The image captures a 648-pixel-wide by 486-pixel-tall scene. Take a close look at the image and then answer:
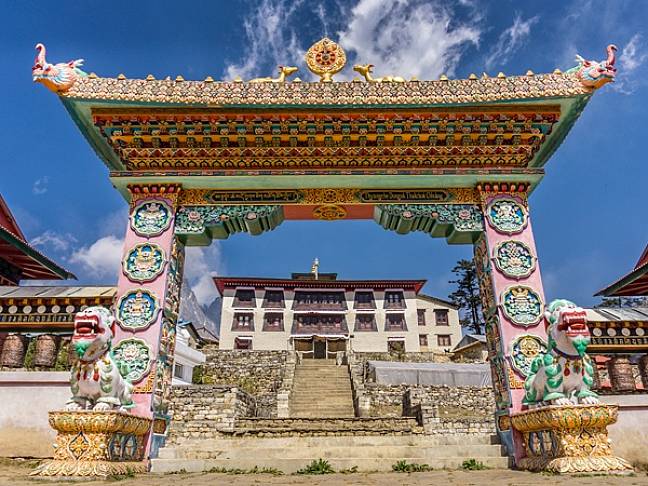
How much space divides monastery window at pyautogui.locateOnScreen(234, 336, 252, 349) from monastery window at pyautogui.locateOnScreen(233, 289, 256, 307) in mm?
2793

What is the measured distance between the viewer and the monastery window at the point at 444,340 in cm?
4117

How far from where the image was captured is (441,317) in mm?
42062

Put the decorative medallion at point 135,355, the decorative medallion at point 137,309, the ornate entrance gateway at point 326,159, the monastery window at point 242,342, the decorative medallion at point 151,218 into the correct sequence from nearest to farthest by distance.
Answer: the decorative medallion at point 135,355 < the decorative medallion at point 137,309 < the ornate entrance gateway at point 326,159 < the decorative medallion at point 151,218 < the monastery window at point 242,342

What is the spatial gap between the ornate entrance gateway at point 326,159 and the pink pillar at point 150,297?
0.02 metres

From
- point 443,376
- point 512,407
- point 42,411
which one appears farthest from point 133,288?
point 443,376

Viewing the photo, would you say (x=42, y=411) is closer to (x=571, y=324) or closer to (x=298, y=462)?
(x=298, y=462)

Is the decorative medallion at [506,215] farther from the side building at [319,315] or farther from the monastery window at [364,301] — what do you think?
the monastery window at [364,301]

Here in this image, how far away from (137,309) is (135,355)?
70 centimetres

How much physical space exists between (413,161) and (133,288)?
5.07 m

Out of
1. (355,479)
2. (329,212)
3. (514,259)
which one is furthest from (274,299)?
(355,479)

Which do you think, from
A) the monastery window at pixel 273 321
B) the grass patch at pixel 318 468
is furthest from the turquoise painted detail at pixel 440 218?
the monastery window at pixel 273 321

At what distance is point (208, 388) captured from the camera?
16516 millimetres

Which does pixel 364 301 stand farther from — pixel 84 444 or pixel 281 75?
pixel 84 444

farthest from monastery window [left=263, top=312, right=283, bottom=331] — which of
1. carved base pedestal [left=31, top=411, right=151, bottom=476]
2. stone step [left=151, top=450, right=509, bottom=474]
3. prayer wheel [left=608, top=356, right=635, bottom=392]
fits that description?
carved base pedestal [left=31, top=411, right=151, bottom=476]
